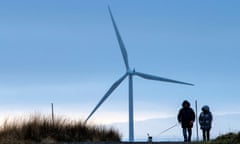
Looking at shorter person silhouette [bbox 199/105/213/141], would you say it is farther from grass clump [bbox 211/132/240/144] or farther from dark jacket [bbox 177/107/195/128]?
grass clump [bbox 211/132/240/144]

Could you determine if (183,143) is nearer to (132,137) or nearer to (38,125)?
(38,125)

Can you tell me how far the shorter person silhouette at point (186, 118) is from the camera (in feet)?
95.8

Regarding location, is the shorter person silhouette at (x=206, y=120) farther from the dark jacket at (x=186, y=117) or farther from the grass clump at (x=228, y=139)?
the grass clump at (x=228, y=139)

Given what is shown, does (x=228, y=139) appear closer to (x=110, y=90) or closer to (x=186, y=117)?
(x=186, y=117)

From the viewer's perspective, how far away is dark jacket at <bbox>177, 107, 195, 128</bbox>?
1148 inches

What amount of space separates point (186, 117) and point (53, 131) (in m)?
7.05

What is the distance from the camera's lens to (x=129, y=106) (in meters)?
39.4

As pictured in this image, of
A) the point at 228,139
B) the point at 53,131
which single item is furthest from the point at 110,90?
the point at 228,139

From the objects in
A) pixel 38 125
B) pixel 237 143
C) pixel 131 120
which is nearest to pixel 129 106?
pixel 131 120

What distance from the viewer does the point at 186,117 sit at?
29125 millimetres

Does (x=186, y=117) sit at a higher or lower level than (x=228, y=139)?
higher

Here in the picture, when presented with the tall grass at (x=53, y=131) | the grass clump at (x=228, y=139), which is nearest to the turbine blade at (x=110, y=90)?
the tall grass at (x=53, y=131)

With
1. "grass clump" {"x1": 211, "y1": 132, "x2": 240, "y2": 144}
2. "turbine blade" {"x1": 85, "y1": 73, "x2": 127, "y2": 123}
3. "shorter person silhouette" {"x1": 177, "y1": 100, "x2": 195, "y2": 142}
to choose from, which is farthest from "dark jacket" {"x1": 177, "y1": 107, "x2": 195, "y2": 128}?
"turbine blade" {"x1": 85, "y1": 73, "x2": 127, "y2": 123}

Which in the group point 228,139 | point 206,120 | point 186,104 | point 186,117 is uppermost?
point 186,104
